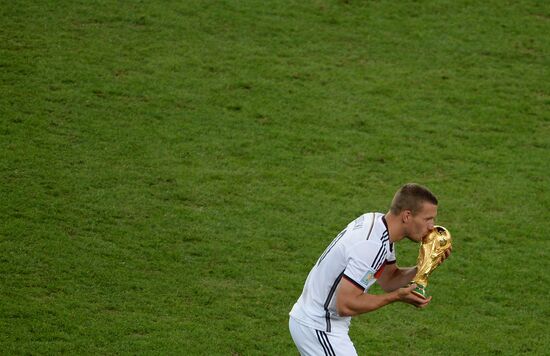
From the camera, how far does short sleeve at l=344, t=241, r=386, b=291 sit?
682 centimetres

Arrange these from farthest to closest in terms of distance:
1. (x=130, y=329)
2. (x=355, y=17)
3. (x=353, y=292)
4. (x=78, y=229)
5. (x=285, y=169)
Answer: (x=355, y=17), (x=285, y=169), (x=78, y=229), (x=130, y=329), (x=353, y=292)

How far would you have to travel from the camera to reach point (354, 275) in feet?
22.3

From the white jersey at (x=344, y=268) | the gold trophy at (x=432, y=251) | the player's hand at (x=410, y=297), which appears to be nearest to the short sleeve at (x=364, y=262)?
the white jersey at (x=344, y=268)

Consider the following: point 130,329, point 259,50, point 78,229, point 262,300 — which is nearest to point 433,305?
point 262,300

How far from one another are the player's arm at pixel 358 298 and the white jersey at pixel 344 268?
0.18 ft

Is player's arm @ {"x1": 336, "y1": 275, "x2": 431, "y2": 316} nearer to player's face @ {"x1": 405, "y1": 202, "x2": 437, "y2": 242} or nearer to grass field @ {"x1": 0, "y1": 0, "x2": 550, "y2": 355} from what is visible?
player's face @ {"x1": 405, "y1": 202, "x2": 437, "y2": 242}

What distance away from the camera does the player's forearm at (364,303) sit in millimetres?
6789

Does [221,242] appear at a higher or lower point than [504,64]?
lower

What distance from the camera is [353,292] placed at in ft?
22.3

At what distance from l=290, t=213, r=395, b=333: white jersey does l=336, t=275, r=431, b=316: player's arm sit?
0.18 feet

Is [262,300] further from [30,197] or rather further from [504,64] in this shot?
[504,64]

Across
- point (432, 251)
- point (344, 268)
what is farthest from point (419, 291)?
point (344, 268)

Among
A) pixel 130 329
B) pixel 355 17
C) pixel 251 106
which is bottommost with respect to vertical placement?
pixel 130 329

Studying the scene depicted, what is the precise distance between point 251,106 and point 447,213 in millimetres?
4030
